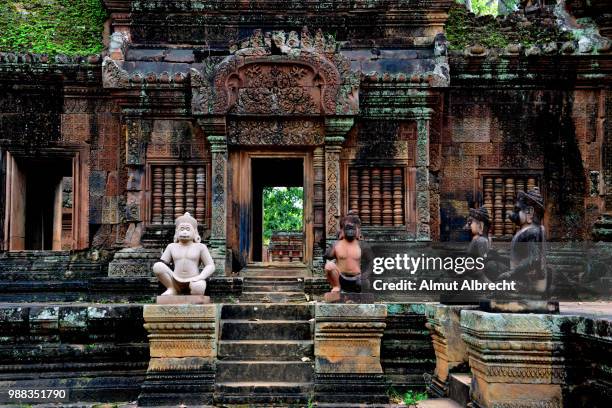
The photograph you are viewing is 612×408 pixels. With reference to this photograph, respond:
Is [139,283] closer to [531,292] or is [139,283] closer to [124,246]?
[124,246]

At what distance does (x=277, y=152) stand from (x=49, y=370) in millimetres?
4247

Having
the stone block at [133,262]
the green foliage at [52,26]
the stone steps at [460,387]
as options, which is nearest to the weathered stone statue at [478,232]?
the stone steps at [460,387]

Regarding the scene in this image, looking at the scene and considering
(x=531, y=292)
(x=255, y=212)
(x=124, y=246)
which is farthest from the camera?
(x=255, y=212)

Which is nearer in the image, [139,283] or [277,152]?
[139,283]

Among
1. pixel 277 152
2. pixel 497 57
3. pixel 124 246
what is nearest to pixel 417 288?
pixel 277 152

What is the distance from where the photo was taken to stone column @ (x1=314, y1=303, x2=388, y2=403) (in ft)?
Answer: 20.4

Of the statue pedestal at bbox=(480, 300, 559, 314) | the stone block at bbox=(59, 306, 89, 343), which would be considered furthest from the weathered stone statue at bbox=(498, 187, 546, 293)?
the stone block at bbox=(59, 306, 89, 343)

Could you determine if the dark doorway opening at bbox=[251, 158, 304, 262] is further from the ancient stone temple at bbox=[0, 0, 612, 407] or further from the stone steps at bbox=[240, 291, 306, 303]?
the stone steps at bbox=[240, 291, 306, 303]

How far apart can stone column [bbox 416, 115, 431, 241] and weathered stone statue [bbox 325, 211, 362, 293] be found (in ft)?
8.38

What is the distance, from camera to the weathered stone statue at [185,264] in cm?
650

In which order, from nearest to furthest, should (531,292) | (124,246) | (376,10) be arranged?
1. (531,292)
2. (124,246)
3. (376,10)

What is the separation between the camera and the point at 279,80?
912 centimetres

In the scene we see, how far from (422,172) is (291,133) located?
1.94 meters

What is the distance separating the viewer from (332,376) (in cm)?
622
